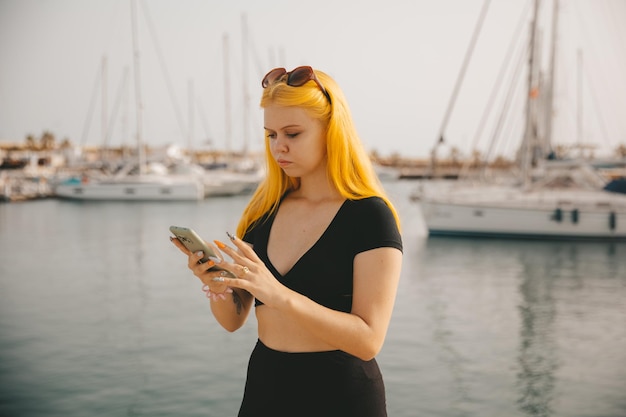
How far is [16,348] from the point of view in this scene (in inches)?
369

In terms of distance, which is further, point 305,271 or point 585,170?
point 585,170

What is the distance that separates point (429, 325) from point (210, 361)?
3.95 metres

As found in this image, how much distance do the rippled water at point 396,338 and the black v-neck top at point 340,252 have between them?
90 centimetres

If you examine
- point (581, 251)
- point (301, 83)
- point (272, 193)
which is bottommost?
point (581, 251)

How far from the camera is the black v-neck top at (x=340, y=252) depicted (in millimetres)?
1632

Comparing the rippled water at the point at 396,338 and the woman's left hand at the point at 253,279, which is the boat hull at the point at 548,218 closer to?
the rippled water at the point at 396,338

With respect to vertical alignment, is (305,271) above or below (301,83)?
below

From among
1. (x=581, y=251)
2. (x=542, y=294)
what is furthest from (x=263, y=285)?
(x=581, y=251)

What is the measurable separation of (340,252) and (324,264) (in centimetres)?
5

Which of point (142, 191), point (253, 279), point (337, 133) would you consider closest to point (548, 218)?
point (337, 133)

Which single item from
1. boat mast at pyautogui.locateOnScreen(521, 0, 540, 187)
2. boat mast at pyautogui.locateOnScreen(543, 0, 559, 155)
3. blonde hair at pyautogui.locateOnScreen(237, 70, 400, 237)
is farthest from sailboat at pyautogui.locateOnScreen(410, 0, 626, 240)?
blonde hair at pyautogui.locateOnScreen(237, 70, 400, 237)

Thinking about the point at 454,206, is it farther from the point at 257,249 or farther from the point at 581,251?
the point at 257,249

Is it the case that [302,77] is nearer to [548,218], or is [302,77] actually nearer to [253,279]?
[253,279]

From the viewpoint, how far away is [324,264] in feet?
5.45
